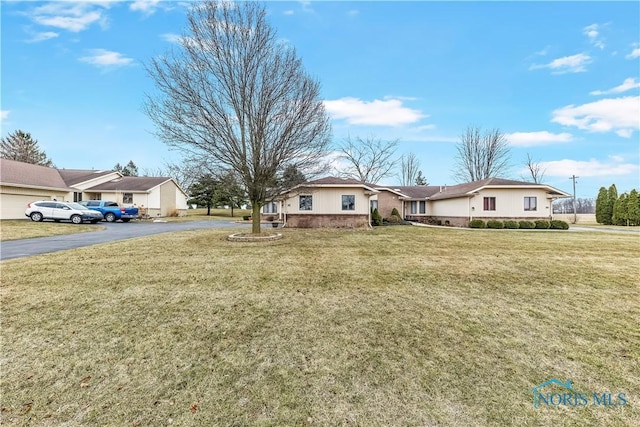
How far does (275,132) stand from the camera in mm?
12359

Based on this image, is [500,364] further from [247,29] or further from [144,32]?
[144,32]

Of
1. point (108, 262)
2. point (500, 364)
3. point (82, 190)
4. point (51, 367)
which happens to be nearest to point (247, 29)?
point (108, 262)

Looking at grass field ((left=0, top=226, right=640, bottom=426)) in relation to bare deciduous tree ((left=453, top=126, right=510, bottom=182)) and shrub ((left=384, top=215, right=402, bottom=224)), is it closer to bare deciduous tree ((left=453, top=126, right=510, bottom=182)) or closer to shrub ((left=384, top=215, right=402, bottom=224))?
shrub ((left=384, top=215, right=402, bottom=224))

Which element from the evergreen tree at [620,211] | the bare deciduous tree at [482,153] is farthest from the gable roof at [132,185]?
the evergreen tree at [620,211]

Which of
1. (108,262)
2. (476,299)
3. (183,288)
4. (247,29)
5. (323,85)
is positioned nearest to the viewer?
(476,299)

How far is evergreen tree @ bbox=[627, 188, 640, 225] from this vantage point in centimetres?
2616

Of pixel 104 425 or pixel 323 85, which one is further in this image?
pixel 323 85

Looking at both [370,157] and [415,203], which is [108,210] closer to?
[415,203]

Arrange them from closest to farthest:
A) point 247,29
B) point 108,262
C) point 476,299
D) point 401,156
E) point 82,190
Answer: point 476,299 → point 108,262 → point 247,29 → point 82,190 → point 401,156

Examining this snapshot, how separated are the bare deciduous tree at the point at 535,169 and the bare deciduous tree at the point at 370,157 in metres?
21.4

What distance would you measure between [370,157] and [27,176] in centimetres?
3574

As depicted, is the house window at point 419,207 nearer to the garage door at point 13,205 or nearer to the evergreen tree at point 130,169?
the garage door at point 13,205

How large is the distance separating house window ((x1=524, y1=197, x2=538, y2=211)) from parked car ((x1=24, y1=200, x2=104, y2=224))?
110 ft

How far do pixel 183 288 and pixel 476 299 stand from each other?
5968 mm
